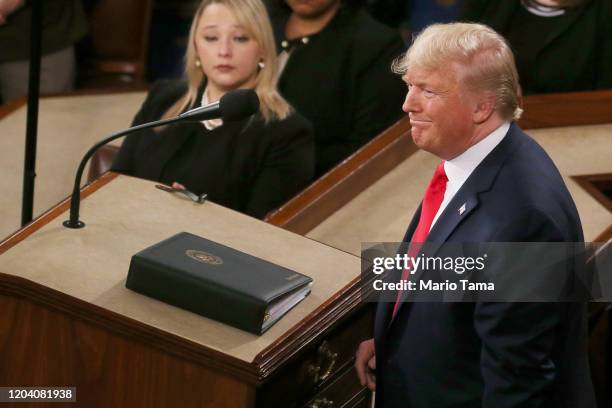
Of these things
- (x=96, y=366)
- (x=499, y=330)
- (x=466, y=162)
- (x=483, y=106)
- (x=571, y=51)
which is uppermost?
(x=571, y=51)

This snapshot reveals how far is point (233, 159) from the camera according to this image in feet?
10.9

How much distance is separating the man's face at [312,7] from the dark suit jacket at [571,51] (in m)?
0.52

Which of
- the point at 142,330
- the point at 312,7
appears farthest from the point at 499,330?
the point at 312,7

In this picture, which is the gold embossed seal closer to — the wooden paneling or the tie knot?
the wooden paneling

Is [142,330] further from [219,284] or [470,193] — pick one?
[470,193]

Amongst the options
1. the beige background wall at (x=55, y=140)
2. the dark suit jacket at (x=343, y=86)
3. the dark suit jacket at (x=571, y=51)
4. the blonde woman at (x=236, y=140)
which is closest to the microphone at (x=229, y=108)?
the blonde woman at (x=236, y=140)

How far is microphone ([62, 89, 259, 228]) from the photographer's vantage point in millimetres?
2305

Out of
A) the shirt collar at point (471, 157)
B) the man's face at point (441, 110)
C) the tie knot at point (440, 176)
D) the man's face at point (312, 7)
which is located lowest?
the tie knot at point (440, 176)

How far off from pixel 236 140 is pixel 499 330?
1.44 m

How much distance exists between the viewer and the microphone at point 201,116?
90.7 inches

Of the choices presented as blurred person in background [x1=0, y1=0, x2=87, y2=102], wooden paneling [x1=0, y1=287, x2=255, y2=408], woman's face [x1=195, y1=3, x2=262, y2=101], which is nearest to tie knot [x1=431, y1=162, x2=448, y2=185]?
wooden paneling [x1=0, y1=287, x2=255, y2=408]

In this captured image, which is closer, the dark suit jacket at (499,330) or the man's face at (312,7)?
the dark suit jacket at (499,330)

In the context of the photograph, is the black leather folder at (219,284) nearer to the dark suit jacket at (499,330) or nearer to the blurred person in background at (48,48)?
the dark suit jacket at (499,330)

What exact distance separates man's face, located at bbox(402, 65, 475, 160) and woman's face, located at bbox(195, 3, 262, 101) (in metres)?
1.16
